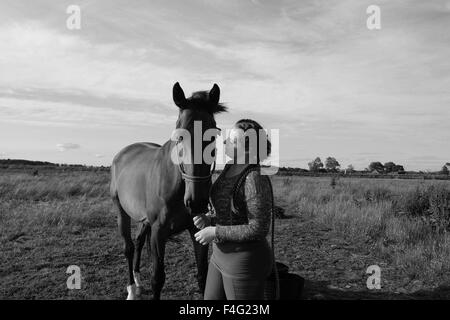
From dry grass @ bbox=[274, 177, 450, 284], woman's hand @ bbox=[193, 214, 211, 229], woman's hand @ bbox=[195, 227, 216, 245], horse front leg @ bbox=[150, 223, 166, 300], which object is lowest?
dry grass @ bbox=[274, 177, 450, 284]

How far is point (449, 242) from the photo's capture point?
234 inches

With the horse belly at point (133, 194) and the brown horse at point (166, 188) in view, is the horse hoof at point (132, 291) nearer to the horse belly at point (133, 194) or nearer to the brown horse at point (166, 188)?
the brown horse at point (166, 188)

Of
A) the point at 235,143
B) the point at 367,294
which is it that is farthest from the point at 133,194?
the point at 367,294

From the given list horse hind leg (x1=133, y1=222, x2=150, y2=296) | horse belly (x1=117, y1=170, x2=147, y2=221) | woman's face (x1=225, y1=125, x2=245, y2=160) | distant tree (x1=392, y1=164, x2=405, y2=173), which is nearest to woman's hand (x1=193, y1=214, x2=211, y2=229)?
woman's face (x1=225, y1=125, x2=245, y2=160)

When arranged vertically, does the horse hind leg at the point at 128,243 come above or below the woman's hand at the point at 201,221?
below

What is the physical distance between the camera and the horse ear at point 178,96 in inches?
120

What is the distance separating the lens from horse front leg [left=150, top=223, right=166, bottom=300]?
3.72 meters

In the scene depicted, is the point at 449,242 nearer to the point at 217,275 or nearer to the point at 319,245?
the point at 319,245

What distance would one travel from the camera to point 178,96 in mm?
3072

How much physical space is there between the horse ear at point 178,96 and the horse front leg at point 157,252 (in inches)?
53.2

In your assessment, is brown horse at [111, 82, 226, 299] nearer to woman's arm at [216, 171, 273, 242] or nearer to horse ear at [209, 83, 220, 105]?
horse ear at [209, 83, 220, 105]

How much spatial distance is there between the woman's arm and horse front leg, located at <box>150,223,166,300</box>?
157 cm

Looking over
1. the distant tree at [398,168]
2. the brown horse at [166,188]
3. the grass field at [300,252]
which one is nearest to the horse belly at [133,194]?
the brown horse at [166,188]
